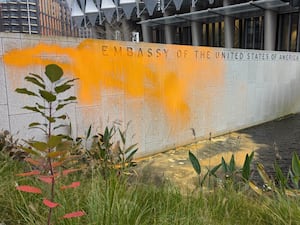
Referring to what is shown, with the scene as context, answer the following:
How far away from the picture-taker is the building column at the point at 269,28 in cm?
1870

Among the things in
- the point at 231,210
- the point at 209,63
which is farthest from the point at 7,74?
the point at 209,63

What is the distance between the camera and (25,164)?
10.0ft

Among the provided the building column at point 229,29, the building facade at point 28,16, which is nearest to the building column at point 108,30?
the building facade at point 28,16

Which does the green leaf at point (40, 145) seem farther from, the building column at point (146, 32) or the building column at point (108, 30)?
the building column at point (108, 30)

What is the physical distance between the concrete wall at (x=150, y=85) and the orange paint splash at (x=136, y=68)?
13 mm

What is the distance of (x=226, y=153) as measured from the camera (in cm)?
607

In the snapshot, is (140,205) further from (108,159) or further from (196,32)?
(196,32)

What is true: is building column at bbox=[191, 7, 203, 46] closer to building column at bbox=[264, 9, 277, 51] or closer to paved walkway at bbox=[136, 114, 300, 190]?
building column at bbox=[264, 9, 277, 51]

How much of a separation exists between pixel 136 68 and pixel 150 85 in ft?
1.56

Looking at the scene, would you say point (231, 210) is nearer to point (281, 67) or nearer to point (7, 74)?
point (7, 74)

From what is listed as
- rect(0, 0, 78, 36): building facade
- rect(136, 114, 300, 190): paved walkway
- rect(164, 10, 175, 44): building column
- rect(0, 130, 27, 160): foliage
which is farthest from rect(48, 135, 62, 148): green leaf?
rect(164, 10, 175, 44): building column

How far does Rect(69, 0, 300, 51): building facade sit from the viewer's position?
18953mm

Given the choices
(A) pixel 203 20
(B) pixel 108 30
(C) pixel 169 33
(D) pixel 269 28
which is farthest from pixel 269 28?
(B) pixel 108 30

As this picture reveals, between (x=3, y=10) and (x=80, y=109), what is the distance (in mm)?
11110
